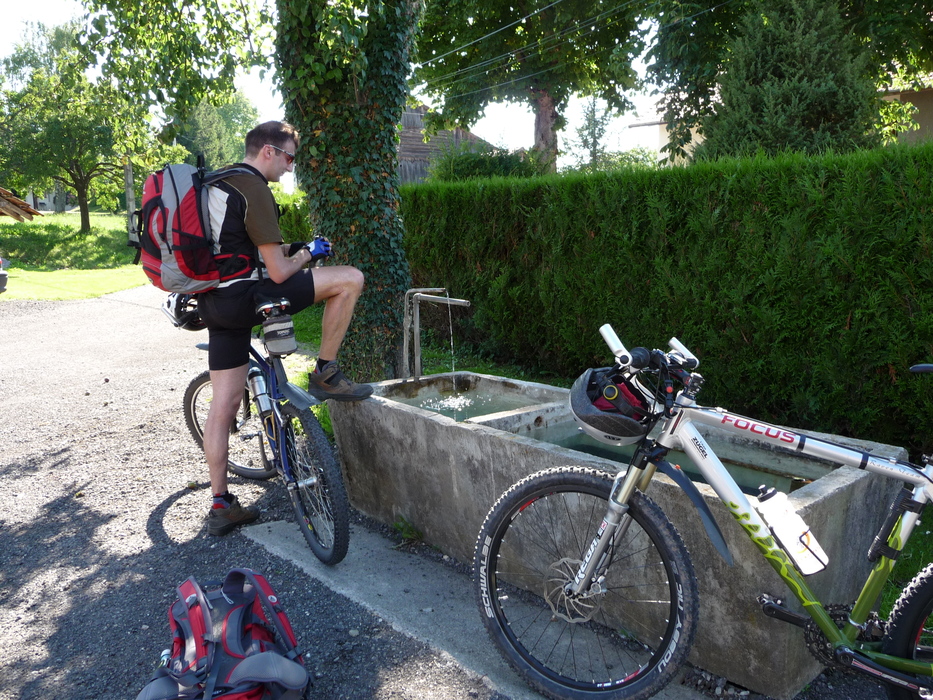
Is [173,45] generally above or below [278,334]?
above

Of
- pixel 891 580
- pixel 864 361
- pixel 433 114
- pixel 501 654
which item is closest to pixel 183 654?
pixel 501 654

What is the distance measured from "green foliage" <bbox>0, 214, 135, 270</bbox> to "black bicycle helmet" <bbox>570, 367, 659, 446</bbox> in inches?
1108

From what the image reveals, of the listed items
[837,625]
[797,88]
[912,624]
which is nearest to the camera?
[912,624]

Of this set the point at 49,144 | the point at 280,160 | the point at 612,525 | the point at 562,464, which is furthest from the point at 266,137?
the point at 49,144

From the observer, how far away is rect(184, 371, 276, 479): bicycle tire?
16.4 feet

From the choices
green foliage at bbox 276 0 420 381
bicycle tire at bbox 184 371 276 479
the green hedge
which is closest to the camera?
the green hedge

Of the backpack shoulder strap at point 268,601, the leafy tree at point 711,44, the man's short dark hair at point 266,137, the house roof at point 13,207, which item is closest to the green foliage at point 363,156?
the man's short dark hair at point 266,137

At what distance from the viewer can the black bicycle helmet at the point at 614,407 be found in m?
Answer: 2.48

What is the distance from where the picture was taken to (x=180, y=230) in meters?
3.67

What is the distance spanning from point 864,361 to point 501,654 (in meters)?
3.16

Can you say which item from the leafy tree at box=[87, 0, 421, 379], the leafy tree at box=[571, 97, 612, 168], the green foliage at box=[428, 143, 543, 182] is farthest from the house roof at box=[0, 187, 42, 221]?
the leafy tree at box=[571, 97, 612, 168]

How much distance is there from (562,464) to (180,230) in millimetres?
2174

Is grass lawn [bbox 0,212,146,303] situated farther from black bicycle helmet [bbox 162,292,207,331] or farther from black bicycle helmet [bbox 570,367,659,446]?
black bicycle helmet [bbox 570,367,659,446]

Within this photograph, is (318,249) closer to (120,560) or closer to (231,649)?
(120,560)
